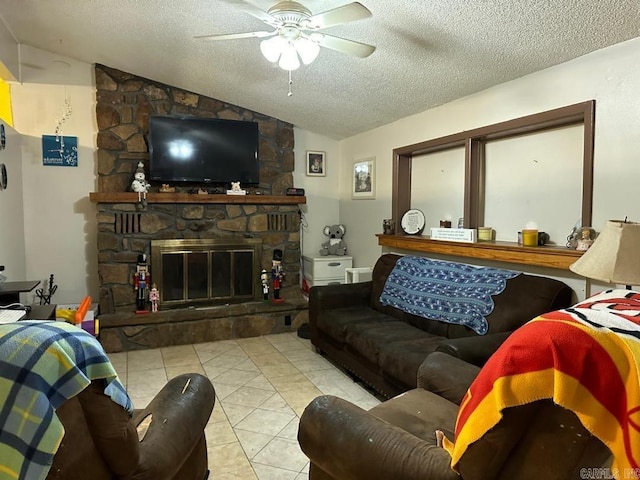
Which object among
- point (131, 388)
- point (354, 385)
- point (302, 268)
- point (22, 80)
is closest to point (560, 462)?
point (354, 385)

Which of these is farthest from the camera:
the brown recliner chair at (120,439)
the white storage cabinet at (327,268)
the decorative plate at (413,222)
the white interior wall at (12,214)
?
the white storage cabinet at (327,268)

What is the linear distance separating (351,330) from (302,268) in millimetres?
2086

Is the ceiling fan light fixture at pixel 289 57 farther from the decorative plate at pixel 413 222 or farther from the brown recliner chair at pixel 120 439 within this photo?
the decorative plate at pixel 413 222

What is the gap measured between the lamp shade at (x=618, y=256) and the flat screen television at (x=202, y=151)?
3.41m

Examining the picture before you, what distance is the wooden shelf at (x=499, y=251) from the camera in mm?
2417

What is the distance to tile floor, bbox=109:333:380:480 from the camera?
7.07 feet

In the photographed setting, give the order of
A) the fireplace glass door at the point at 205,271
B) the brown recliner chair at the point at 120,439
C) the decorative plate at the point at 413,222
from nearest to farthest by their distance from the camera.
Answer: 1. the brown recliner chair at the point at 120,439
2. the decorative plate at the point at 413,222
3. the fireplace glass door at the point at 205,271

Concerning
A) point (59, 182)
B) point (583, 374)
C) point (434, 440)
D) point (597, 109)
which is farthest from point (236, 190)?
point (583, 374)

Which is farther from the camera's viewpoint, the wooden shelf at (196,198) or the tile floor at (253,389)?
the wooden shelf at (196,198)

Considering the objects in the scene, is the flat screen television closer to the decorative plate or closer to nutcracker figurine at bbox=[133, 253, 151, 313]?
nutcracker figurine at bbox=[133, 253, 151, 313]

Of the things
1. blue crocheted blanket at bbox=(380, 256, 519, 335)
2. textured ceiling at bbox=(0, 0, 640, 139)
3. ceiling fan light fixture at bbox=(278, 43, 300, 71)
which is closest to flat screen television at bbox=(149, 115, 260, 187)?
textured ceiling at bbox=(0, 0, 640, 139)

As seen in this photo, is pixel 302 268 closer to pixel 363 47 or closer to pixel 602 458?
pixel 363 47

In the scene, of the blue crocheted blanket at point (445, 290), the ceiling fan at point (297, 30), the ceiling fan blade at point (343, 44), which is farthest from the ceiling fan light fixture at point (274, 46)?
the blue crocheted blanket at point (445, 290)

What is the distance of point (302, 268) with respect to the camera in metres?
5.09
